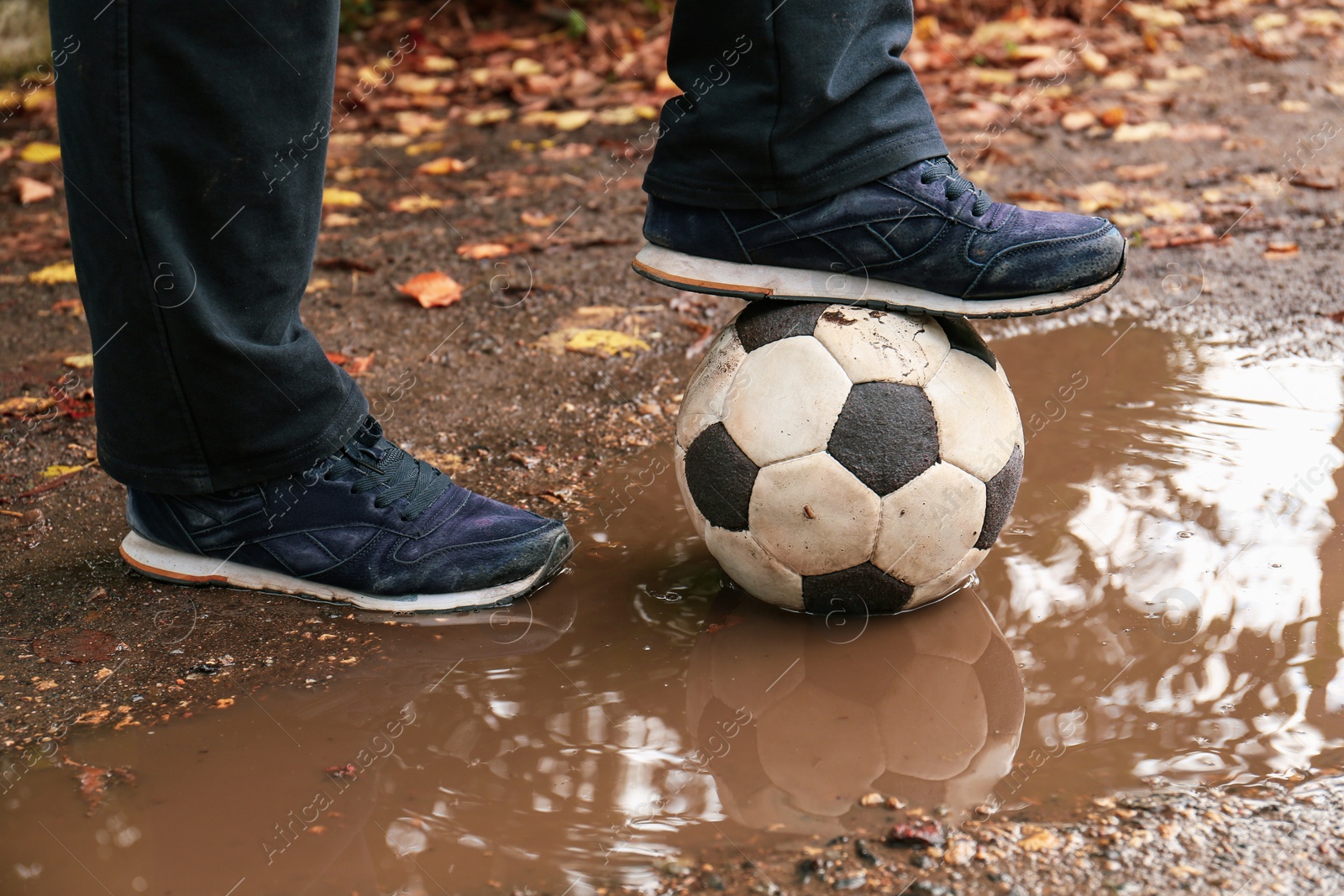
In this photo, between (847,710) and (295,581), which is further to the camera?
(295,581)

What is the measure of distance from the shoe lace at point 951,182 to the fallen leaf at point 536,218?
7.54 feet

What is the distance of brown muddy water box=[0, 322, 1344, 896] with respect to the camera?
164 cm

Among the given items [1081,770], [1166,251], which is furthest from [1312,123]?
[1081,770]

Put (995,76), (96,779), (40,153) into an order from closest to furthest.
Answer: (96,779), (40,153), (995,76)

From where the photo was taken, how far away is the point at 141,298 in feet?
6.23

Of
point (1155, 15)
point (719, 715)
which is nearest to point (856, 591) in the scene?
point (719, 715)

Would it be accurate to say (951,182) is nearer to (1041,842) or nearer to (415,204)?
(1041,842)

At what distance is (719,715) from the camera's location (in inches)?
75.2

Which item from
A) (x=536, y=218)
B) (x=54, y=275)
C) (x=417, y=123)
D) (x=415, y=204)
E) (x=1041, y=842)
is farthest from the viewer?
(x=417, y=123)

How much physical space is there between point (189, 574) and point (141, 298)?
655mm

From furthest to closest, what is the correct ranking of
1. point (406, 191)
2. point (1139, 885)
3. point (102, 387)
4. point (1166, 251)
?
point (406, 191)
point (1166, 251)
point (102, 387)
point (1139, 885)

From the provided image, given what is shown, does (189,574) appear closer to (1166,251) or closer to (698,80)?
(698,80)

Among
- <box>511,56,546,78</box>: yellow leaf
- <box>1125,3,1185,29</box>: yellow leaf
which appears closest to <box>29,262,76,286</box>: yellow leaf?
<box>511,56,546,78</box>: yellow leaf

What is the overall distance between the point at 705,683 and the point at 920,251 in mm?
857
